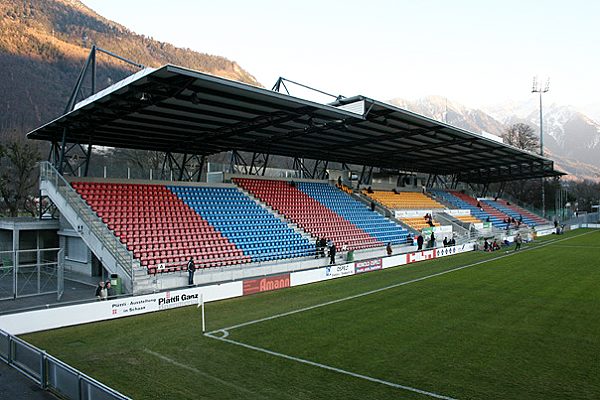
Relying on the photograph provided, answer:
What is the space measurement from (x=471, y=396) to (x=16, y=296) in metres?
16.7

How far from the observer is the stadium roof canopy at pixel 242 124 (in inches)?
741

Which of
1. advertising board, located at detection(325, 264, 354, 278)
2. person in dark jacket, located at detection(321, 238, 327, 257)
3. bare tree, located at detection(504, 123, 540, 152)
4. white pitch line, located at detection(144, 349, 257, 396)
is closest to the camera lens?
white pitch line, located at detection(144, 349, 257, 396)

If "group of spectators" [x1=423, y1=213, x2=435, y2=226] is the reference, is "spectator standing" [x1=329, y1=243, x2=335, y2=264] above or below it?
below

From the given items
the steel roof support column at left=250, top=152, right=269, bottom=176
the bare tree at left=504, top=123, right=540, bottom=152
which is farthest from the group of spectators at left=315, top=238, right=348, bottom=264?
the bare tree at left=504, top=123, right=540, bottom=152

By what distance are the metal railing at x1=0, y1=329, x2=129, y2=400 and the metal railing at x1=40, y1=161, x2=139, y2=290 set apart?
751cm

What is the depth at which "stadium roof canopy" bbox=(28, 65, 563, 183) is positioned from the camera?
18.8 meters

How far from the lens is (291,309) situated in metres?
16.7

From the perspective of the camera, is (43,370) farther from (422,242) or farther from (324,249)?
(422,242)

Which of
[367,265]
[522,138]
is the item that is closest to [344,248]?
[367,265]

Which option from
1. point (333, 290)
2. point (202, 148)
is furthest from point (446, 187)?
point (333, 290)

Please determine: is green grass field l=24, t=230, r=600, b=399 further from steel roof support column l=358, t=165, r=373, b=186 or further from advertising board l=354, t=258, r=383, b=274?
steel roof support column l=358, t=165, r=373, b=186

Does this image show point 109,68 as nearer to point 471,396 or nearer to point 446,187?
point 446,187

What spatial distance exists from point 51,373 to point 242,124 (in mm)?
18404

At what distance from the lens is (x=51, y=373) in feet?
30.0
